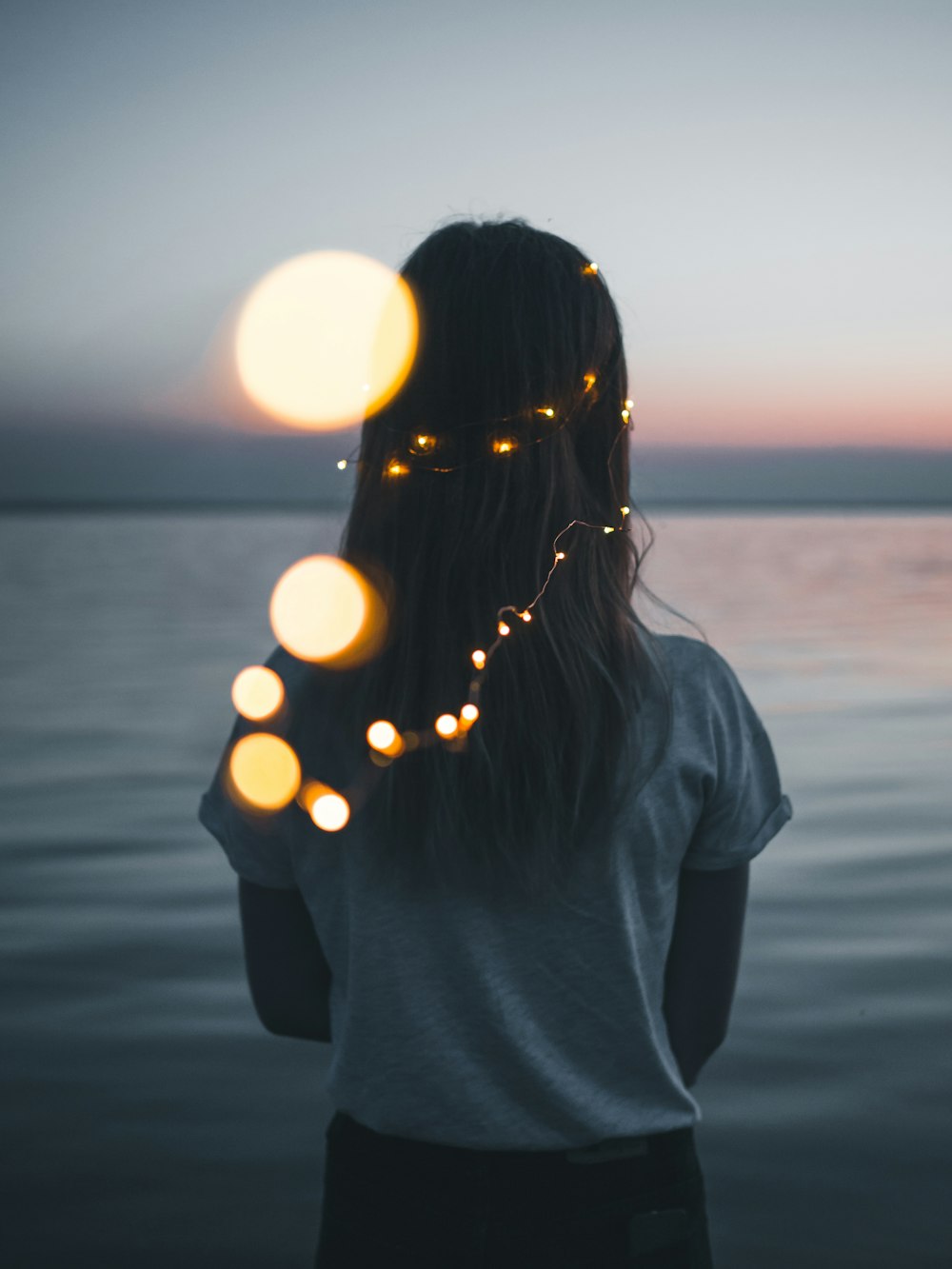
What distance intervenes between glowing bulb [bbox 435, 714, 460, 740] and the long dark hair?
0.01 m

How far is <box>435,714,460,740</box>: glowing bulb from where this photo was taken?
4.40ft

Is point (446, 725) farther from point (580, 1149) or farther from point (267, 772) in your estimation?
point (580, 1149)

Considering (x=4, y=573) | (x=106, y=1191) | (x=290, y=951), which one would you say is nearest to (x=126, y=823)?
(x=106, y=1191)

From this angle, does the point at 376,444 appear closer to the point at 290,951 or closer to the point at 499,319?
the point at 499,319

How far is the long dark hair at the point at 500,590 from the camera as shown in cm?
134

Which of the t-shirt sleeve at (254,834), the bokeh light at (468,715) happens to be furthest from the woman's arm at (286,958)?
the bokeh light at (468,715)

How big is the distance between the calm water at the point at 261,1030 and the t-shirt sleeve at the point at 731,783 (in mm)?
205

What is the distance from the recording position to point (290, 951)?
60.3 inches

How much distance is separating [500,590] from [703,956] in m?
0.54

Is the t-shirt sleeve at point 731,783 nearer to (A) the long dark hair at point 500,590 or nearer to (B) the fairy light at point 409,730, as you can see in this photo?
(A) the long dark hair at point 500,590

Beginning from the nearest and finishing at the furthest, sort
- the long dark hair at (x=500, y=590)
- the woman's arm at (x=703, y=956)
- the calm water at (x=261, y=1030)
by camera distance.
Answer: the long dark hair at (x=500, y=590) → the woman's arm at (x=703, y=956) → the calm water at (x=261, y=1030)

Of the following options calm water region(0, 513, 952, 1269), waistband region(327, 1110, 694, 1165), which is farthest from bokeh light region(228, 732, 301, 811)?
calm water region(0, 513, 952, 1269)

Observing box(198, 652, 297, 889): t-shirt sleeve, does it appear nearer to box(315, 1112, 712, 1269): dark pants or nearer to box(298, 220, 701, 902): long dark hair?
box(298, 220, 701, 902): long dark hair

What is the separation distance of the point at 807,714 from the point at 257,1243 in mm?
8818
